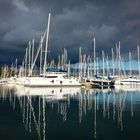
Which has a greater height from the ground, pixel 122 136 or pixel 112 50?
pixel 112 50

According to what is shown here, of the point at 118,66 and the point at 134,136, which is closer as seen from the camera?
the point at 134,136

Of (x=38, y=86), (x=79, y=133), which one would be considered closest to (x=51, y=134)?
(x=79, y=133)

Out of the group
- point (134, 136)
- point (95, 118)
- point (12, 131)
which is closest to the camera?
point (134, 136)

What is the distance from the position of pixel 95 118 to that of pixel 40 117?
536 centimetres

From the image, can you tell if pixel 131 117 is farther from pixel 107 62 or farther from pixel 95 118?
pixel 107 62

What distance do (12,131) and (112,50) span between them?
89.0 metres

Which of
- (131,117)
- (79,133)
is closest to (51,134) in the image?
(79,133)

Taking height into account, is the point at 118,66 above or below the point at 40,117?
above

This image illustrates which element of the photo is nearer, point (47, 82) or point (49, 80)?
point (47, 82)

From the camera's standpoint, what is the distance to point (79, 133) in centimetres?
2012

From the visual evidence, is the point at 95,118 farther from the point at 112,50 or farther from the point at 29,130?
the point at 112,50

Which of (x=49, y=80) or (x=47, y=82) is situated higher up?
(x=49, y=80)

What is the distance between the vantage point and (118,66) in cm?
10500

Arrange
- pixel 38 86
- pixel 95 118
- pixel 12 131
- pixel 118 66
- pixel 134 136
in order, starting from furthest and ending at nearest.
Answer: pixel 118 66 < pixel 38 86 < pixel 95 118 < pixel 12 131 < pixel 134 136
